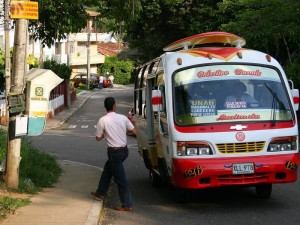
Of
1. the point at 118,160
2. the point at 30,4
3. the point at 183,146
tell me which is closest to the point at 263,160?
the point at 183,146

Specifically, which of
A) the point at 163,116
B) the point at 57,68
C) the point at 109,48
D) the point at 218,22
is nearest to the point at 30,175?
the point at 163,116

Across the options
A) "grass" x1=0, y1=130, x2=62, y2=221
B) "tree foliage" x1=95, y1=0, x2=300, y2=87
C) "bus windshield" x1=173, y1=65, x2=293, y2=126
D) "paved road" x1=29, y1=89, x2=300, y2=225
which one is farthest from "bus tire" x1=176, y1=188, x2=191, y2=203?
"tree foliage" x1=95, y1=0, x2=300, y2=87

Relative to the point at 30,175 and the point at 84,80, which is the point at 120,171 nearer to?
the point at 30,175

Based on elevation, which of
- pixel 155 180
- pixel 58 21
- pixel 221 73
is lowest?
pixel 155 180

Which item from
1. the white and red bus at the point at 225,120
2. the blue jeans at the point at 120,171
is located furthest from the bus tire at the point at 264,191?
Answer: the blue jeans at the point at 120,171

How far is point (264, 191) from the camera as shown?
10.0 m

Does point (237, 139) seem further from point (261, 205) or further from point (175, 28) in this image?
point (175, 28)

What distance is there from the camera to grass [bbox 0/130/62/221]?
868 centimetres

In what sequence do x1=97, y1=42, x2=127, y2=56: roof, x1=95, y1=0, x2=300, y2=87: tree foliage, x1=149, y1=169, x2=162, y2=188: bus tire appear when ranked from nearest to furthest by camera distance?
x1=149, y1=169, x2=162, y2=188: bus tire
x1=95, y1=0, x2=300, y2=87: tree foliage
x1=97, y1=42, x2=127, y2=56: roof

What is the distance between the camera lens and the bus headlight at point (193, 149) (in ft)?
29.1

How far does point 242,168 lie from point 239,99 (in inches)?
46.1

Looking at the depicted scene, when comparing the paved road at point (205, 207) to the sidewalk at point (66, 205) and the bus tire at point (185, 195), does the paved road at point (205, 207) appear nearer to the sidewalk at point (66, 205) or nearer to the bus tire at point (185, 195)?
the bus tire at point (185, 195)

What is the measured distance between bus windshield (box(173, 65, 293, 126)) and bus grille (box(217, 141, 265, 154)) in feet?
1.35

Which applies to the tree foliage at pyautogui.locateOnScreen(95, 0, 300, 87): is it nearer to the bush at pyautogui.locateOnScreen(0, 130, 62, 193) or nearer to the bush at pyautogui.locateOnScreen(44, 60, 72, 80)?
the bush at pyautogui.locateOnScreen(0, 130, 62, 193)
